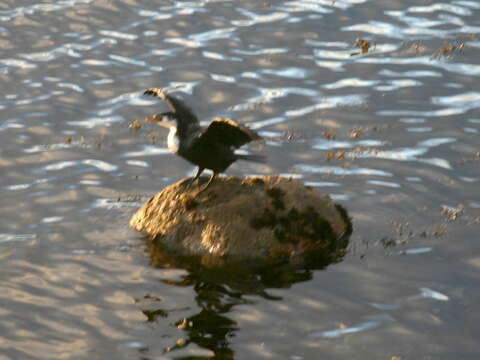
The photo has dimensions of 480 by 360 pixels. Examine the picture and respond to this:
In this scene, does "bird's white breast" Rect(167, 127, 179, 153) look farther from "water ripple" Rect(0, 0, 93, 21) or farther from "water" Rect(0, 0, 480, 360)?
"water ripple" Rect(0, 0, 93, 21)

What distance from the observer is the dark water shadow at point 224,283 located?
11.4 meters

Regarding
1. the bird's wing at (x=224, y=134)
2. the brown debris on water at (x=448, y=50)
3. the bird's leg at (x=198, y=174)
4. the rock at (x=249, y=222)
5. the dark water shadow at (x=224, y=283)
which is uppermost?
the brown debris on water at (x=448, y=50)

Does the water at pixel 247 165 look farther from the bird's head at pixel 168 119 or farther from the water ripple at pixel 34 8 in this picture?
the bird's head at pixel 168 119

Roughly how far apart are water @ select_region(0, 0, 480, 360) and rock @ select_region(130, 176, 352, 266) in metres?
0.43

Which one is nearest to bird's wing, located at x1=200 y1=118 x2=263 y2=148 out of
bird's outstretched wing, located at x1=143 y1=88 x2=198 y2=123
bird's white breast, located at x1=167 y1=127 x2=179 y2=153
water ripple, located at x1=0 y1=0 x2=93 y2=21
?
bird's white breast, located at x1=167 y1=127 x2=179 y2=153

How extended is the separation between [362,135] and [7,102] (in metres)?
6.92

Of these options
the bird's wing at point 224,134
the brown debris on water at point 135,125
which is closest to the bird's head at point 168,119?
the bird's wing at point 224,134

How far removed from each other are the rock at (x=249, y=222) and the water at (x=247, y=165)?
0.43 metres

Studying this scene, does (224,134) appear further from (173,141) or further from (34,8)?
(34,8)

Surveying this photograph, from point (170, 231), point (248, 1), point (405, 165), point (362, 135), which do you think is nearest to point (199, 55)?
point (248, 1)

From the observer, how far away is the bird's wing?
41.7ft

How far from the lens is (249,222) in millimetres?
13344

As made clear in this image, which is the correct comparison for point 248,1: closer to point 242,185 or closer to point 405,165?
point 405,165

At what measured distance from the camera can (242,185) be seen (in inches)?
543
